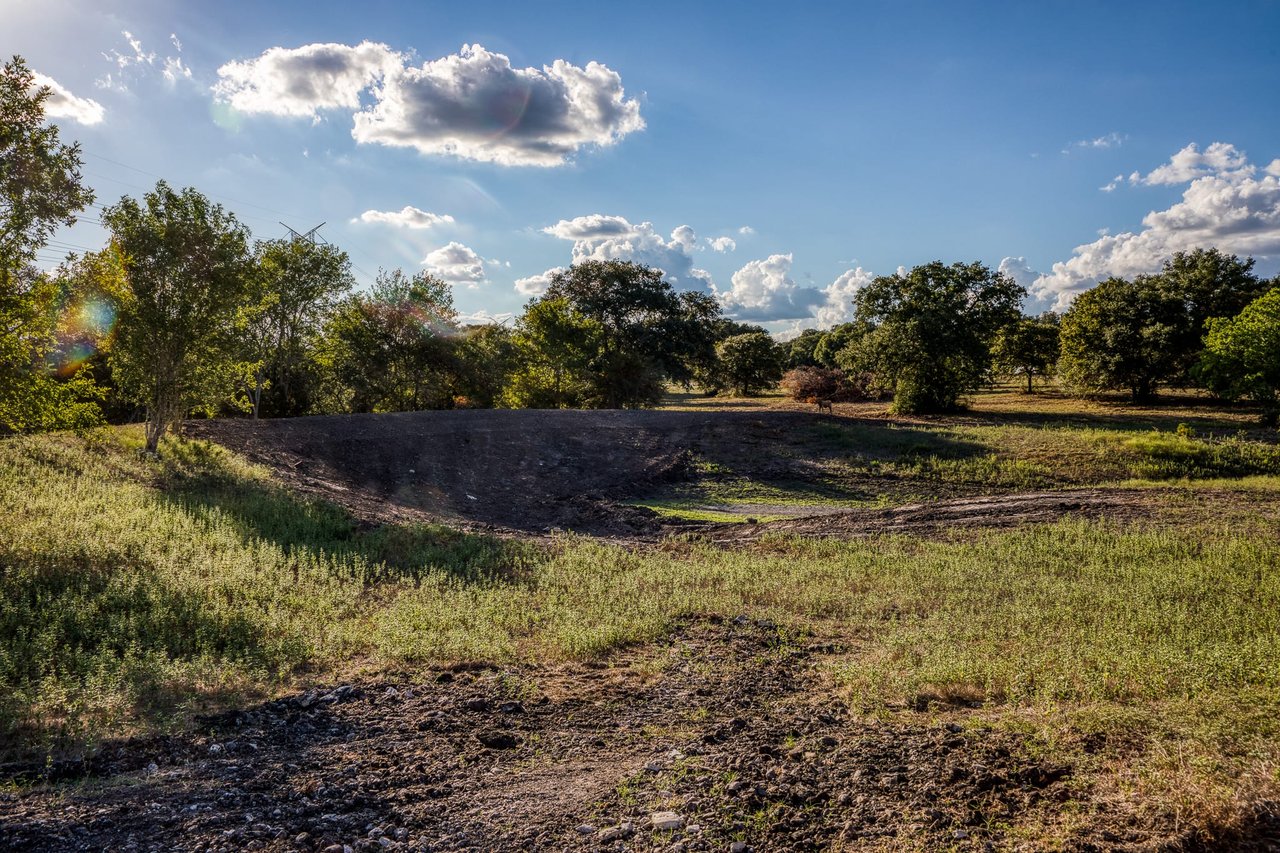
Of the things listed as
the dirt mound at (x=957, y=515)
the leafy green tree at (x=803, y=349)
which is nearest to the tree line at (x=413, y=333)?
the dirt mound at (x=957, y=515)

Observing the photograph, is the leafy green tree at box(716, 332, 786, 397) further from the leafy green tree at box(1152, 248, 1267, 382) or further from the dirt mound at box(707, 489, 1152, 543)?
the dirt mound at box(707, 489, 1152, 543)

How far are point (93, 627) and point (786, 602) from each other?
358 inches

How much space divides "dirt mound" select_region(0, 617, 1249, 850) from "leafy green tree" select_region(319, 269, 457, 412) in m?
30.2

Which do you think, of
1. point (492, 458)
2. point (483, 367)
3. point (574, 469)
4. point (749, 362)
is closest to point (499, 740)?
point (574, 469)

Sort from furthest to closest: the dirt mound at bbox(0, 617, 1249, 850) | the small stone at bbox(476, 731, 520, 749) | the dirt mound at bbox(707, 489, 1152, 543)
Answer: the dirt mound at bbox(707, 489, 1152, 543)
the small stone at bbox(476, 731, 520, 749)
the dirt mound at bbox(0, 617, 1249, 850)

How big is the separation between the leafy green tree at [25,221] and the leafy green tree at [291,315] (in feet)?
57.3

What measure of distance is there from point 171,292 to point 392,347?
56.9ft

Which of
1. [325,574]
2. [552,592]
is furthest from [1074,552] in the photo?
[325,574]

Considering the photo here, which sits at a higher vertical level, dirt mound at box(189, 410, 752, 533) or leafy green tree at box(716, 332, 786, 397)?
leafy green tree at box(716, 332, 786, 397)

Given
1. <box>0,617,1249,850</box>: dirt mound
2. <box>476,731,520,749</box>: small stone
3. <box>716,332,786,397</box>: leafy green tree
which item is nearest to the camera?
<box>0,617,1249,850</box>: dirt mound

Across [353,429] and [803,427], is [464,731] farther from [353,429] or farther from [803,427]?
[803,427]

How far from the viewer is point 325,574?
35.4ft

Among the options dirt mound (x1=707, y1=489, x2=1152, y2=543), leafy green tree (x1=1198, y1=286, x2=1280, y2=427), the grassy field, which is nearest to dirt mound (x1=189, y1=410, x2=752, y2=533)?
the grassy field

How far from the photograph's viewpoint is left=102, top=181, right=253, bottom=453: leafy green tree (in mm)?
17031
